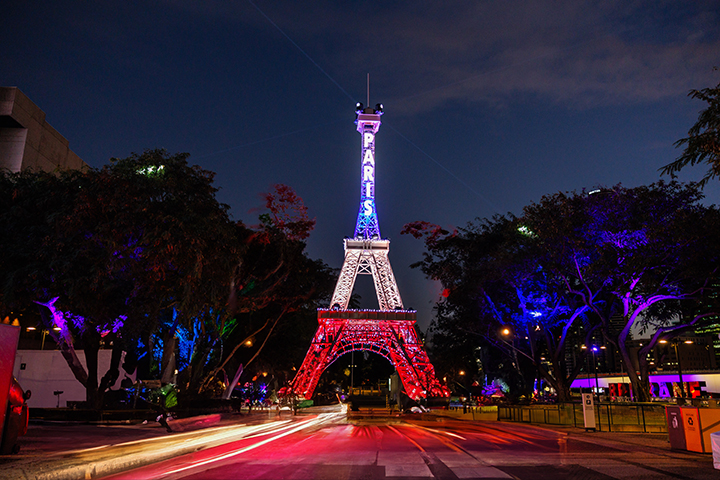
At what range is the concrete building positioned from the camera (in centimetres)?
3778

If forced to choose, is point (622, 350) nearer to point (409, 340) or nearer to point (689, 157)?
point (689, 157)

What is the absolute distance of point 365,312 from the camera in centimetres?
4553

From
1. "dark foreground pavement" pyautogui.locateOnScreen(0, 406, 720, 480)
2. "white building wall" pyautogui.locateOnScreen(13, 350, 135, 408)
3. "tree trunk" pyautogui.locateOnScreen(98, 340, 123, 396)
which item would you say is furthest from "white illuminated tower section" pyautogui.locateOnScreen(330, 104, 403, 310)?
"dark foreground pavement" pyautogui.locateOnScreen(0, 406, 720, 480)

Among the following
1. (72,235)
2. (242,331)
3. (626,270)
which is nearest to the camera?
(72,235)

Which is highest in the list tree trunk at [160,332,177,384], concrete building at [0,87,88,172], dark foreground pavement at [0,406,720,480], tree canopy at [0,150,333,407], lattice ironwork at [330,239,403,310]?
concrete building at [0,87,88,172]

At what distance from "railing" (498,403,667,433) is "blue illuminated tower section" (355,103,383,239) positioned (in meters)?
30.3

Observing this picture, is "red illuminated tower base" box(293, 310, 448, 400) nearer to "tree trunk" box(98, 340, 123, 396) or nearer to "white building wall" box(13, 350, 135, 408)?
"white building wall" box(13, 350, 135, 408)

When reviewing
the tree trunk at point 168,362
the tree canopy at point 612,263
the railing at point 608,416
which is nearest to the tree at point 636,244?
the tree canopy at point 612,263

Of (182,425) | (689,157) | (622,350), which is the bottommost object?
(182,425)

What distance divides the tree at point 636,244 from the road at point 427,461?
44.7 ft

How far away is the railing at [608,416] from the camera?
1950 centimetres

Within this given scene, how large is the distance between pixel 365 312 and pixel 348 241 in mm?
10476

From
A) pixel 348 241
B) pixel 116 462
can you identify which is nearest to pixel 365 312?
pixel 348 241

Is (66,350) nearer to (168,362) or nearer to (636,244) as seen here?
(168,362)
